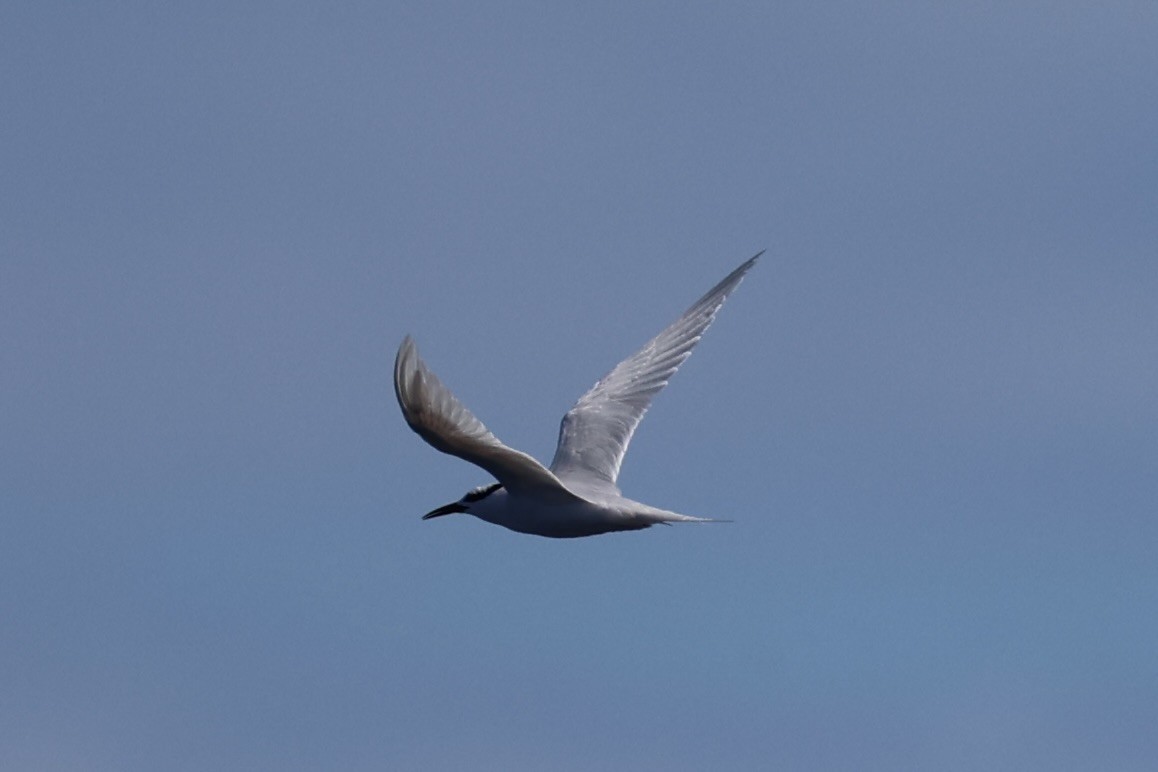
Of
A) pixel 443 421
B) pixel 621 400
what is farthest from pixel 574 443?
pixel 443 421

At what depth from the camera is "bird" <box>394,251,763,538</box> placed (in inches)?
695

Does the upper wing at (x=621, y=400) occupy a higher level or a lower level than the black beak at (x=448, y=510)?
higher

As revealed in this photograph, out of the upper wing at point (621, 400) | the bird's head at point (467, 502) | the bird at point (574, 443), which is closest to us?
the bird at point (574, 443)

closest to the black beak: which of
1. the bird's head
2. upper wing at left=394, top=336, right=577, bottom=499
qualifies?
the bird's head

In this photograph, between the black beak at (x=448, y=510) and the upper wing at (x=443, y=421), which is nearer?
the upper wing at (x=443, y=421)

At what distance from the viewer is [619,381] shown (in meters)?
26.0

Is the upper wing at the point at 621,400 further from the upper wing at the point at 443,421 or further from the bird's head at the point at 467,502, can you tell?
the upper wing at the point at 443,421

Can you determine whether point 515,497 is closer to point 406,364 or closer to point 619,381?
point 406,364

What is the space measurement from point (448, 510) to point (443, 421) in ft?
16.2

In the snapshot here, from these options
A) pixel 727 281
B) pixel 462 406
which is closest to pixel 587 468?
pixel 727 281

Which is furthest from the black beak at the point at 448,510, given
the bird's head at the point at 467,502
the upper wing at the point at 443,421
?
the upper wing at the point at 443,421

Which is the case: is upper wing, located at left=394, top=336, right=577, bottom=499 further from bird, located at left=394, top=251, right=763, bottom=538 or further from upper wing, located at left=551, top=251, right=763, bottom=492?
upper wing, located at left=551, top=251, right=763, bottom=492

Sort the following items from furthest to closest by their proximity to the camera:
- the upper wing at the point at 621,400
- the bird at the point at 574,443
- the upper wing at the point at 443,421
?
the upper wing at the point at 621,400 → the bird at the point at 574,443 → the upper wing at the point at 443,421

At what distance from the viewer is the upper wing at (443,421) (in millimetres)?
17266
